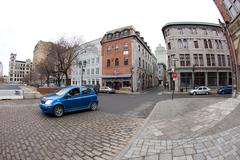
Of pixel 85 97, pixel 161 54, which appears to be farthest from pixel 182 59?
pixel 161 54

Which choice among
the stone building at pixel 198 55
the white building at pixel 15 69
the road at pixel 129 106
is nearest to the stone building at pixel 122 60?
the stone building at pixel 198 55

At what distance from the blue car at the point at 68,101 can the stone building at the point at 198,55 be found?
2544 centimetres

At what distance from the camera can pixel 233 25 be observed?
1348cm

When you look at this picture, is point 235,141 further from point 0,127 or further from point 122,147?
point 0,127

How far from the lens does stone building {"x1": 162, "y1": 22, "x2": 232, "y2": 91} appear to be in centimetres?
3049

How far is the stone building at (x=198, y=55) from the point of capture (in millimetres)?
30489

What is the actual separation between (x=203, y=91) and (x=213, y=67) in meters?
9.51

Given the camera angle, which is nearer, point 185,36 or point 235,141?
point 235,141

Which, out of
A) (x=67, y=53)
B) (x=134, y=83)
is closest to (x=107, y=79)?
(x=134, y=83)

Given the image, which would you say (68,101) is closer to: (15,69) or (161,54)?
(161,54)

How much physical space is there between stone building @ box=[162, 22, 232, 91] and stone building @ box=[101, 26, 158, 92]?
8.25 meters

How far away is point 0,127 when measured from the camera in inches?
208

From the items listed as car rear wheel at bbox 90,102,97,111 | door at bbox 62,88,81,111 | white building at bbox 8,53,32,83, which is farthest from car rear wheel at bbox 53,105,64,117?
white building at bbox 8,53,32,83

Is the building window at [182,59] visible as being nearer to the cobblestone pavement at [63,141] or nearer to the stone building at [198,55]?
the stone building at [198,55]
